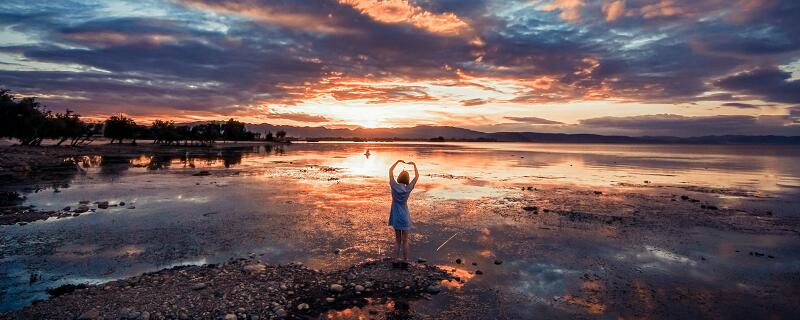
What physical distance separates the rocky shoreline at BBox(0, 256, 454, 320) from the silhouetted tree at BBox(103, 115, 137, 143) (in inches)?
5299

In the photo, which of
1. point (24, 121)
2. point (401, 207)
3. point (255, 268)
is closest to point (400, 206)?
point (401, 207)

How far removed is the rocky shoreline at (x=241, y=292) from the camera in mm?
9203

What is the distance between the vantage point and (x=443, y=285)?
1150 centimetres

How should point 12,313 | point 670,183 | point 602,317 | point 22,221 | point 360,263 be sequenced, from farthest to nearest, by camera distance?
point 670,183
point 22,221
point 360,263
point 602,317
point 12,313

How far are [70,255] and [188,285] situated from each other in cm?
619

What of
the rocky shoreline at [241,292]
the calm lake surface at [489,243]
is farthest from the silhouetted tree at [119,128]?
the rocky shoreline at [241,292]

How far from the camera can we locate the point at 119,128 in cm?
12381

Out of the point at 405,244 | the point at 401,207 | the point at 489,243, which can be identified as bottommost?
the point at 489,243

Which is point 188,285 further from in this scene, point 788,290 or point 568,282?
point 788,290

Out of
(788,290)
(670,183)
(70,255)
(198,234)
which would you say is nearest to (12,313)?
(70,255)

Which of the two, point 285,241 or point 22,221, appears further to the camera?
point 22,221

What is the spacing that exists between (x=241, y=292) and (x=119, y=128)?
138148 millimetres

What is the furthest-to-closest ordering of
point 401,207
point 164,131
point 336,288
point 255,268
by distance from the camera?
point 164,131 → point 401,207 → point 255,268 → point 336,288

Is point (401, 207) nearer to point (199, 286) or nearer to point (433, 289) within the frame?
point (433, 289)
